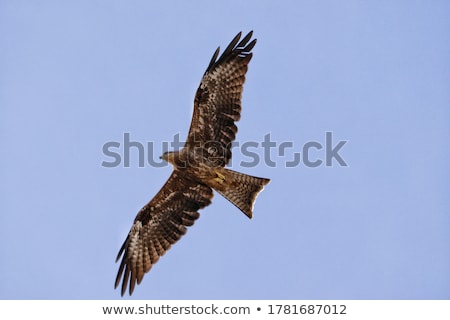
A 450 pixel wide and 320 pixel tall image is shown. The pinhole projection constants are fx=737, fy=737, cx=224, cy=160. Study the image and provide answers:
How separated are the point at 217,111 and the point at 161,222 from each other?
1921mm

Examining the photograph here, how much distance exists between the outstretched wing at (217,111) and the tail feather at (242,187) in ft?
0.73

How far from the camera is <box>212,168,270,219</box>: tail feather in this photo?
1040 cm

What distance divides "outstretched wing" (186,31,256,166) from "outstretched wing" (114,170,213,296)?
2.03 feet

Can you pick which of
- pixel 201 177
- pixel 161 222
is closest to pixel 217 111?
pixel 201 177

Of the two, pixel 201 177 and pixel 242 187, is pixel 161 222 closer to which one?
pixel 201 177

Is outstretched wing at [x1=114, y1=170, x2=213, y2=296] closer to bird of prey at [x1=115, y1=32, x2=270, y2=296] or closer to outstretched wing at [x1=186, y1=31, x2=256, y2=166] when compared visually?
bird of prey at [x1=115, y1=32, x2=270, y2=296]

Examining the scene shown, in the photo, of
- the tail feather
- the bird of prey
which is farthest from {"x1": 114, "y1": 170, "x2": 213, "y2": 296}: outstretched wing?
the tail feather

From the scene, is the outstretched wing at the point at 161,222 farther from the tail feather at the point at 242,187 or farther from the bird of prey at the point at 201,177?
the tail feather at the point at 242,187
